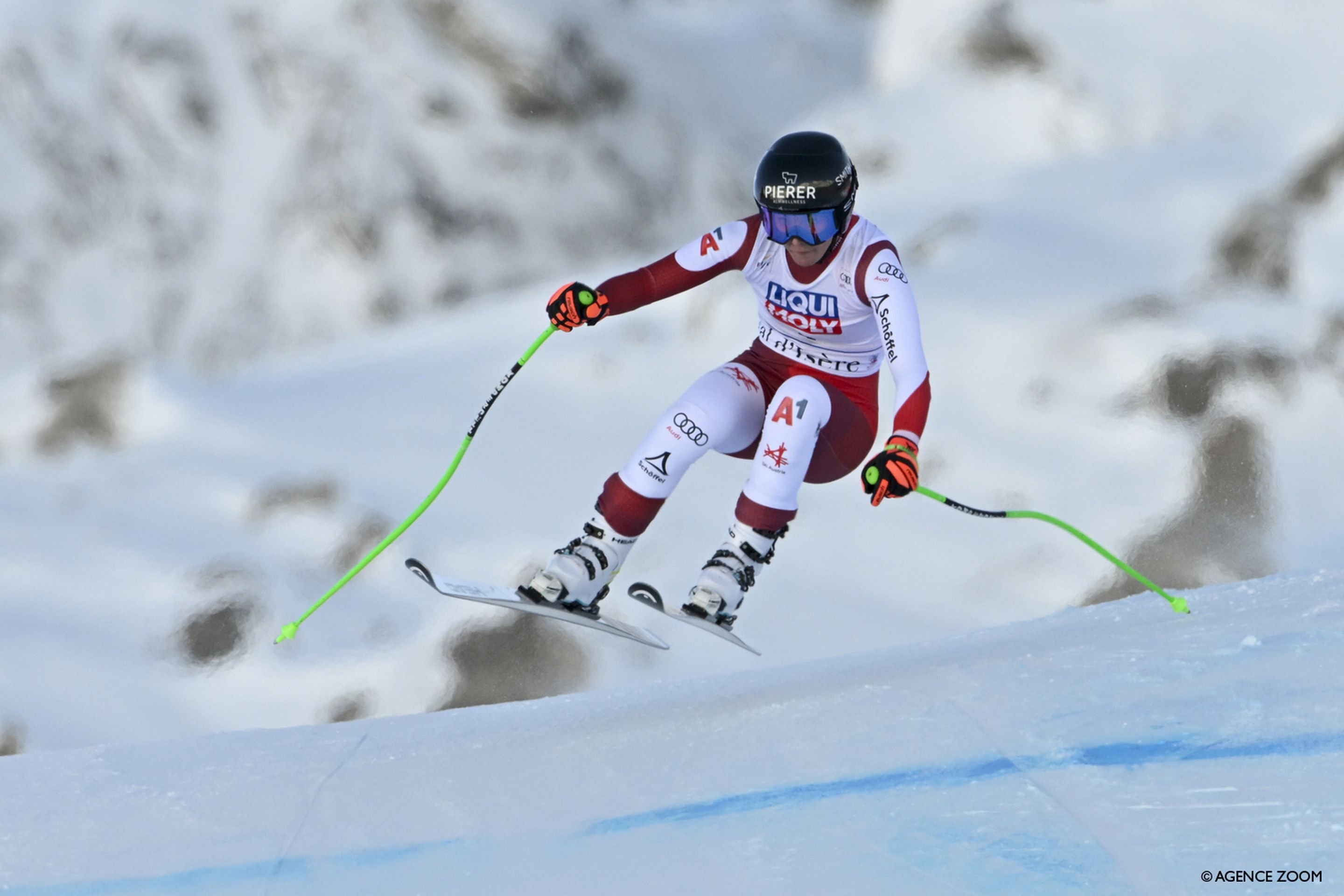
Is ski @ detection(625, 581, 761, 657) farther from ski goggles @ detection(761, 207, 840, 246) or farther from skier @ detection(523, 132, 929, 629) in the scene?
ski goggles @ detection(761, 207, 840, 246)

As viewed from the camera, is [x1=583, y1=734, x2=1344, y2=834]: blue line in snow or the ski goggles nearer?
[x1=583, y1=734, x2=1344, y2=834]: blue line in snow

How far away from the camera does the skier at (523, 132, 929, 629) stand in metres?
4.98

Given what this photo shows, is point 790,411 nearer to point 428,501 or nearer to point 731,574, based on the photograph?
point 731,574

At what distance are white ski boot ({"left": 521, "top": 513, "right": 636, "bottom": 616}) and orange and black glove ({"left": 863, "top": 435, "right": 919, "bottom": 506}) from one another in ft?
3.76

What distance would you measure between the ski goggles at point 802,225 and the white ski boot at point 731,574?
3.86 feet

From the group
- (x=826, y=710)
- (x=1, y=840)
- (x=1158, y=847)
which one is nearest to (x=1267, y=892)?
(x=1158, y=847)

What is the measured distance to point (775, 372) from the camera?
558 cm

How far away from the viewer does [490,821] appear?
4.42 m

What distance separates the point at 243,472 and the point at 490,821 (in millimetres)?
8093

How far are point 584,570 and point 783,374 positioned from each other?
47.5 inches

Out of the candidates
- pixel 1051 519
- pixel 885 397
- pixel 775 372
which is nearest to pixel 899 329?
pixel 775 372

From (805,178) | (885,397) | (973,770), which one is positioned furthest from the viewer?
(885,397)

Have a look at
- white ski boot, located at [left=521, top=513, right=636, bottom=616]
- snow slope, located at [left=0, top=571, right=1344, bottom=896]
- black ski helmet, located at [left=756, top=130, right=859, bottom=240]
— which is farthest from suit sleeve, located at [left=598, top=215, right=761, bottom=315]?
snow slope, located at [left=0, top=571, right=1344, bottom=896]

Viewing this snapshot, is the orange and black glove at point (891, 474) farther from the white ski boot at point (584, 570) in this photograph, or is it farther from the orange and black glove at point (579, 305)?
the orange and black glove at point (579, 305)
